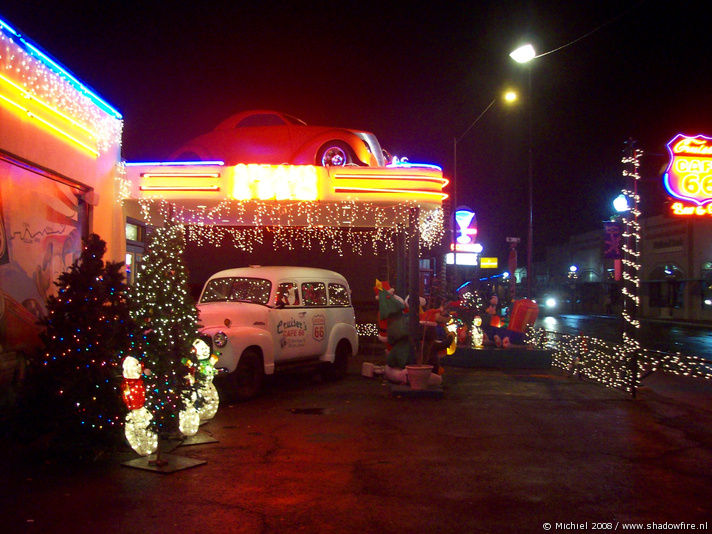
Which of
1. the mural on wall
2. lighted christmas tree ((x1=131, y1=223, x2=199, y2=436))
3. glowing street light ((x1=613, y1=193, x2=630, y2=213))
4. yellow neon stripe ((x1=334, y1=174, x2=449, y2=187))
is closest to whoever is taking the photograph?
lighted christmas tree ((x1=131, y1=223, x2=199, y2=436))

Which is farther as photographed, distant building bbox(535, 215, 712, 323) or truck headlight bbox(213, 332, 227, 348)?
distant building bbox(535, 215, 712, 323)

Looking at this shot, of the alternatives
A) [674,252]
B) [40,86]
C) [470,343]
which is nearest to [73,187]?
[40,86]

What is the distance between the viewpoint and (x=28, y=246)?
27.3ft

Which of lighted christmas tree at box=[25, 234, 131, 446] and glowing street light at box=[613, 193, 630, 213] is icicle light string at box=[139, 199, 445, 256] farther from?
glowing street light at box=[613, 193, 630, 213]

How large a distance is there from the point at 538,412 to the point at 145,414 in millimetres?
5638

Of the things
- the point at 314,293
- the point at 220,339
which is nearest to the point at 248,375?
the point at 220,339

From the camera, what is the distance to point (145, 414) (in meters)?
6.45

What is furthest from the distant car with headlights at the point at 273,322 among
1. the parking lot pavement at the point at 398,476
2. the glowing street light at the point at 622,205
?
the glowing street light at the point at 622,205

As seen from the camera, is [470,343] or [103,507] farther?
[470,343]

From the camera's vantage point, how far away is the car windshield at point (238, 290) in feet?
35.8

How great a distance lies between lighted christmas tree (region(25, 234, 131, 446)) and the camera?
646cm

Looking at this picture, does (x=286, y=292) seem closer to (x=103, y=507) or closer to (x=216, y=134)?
(x=216, y=134)

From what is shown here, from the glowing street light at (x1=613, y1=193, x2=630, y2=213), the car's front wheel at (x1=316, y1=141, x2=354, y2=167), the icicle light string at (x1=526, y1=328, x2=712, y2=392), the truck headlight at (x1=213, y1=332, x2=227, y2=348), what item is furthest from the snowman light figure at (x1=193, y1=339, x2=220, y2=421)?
the glowing street light at (x1=613, y1=193, x2=630, y2=213)

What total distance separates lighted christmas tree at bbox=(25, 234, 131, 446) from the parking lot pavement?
1.27ft
